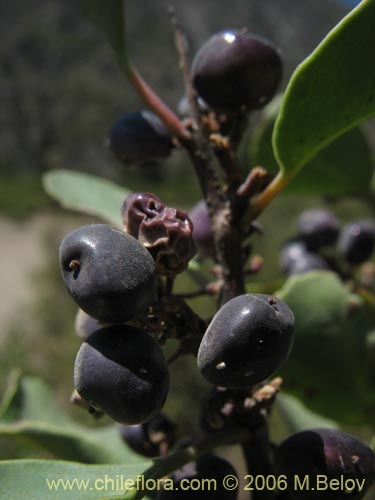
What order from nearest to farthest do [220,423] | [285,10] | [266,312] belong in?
[266,312]
[220,423]
[285,10]

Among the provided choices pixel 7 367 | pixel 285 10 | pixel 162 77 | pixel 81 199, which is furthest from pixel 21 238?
pixel 285 10

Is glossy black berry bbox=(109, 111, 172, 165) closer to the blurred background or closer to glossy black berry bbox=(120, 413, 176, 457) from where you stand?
glossy black berry bbox=(120, 413, 176, 457)

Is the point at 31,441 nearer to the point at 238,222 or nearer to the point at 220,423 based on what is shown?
the point at 220,423

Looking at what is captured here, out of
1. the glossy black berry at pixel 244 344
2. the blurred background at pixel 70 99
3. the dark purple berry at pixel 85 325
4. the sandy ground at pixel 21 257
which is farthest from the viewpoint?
the blurred background at pixel 70 99

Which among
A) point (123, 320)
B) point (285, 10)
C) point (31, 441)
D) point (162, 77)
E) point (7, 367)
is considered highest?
point (123, 320)

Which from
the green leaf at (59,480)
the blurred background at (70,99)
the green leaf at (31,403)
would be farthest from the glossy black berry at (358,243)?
the blurred background at (70,99)

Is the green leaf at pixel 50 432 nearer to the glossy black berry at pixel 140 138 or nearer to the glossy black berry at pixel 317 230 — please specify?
the glossy black berry at pixel 140 138
